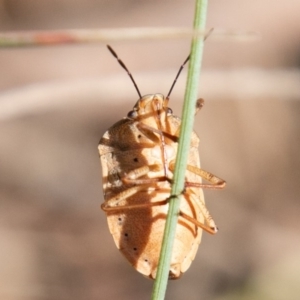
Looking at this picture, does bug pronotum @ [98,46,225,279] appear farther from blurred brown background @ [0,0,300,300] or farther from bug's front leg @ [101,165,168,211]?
blurred brown background @ [0,0,300,300]

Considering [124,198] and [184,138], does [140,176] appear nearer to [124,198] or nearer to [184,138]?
[124,198]

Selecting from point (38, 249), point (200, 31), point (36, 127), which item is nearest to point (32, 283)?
point (38, 249)

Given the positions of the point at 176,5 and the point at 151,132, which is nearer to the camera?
the point at 151,132

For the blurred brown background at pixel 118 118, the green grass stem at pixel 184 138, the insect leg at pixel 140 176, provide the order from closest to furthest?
the green grass stem at pixel 184 138
the insect leg at pixel 140 176
the blurred brown background at pixel 118 118

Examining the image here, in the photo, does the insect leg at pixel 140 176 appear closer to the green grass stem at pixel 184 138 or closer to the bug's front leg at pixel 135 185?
the bug's front leg at pixel 135 185

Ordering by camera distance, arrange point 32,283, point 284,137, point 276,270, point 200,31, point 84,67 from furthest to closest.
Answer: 1. point 84,67
2. point 284,137
3. point 32,283
4. point 276,270
5. point 200,31

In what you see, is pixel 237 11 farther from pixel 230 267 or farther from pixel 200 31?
pixel 200 31

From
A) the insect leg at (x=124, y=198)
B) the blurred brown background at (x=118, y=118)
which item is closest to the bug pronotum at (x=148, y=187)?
the insect leg at (x=124, y=198)
